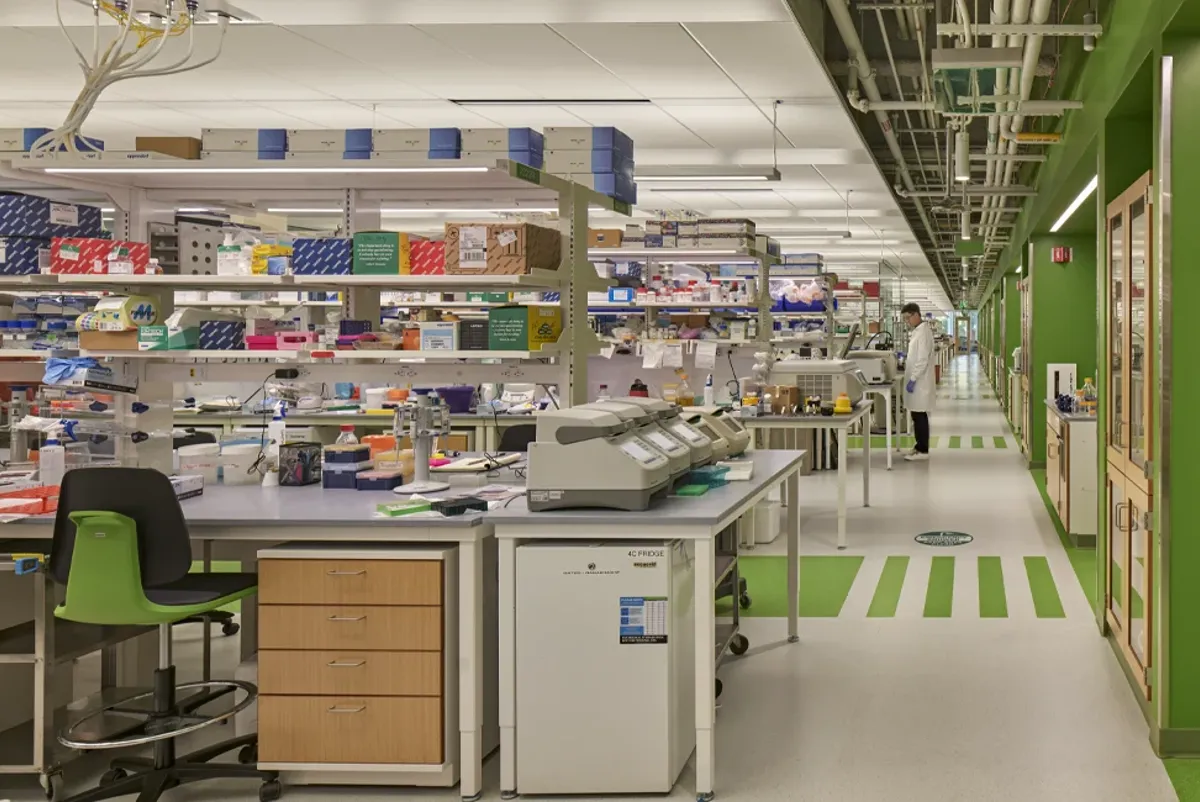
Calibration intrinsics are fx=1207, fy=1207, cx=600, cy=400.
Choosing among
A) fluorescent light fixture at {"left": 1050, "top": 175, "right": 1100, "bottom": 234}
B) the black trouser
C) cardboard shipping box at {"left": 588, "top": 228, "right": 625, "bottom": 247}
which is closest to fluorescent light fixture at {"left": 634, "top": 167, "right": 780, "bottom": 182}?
cardboard shipping box at {"left": 588, "top": 228, "right": 625, "bottom": 247}

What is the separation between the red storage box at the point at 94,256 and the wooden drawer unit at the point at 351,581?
5.60ft

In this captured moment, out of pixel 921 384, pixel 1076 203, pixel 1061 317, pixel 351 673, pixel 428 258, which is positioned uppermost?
pixel 1076 203

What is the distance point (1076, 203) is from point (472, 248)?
23.4ft

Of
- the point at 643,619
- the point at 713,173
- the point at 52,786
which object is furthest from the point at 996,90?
the point at 52,786

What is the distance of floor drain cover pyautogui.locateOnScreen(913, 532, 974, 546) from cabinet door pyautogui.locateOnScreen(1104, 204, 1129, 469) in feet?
8.92

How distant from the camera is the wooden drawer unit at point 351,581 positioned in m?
3.77

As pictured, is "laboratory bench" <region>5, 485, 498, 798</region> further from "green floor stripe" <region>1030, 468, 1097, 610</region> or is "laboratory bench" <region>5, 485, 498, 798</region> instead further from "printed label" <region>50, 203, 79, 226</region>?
"green floor stripe" <region>1030, 468, 1097, 610</region>

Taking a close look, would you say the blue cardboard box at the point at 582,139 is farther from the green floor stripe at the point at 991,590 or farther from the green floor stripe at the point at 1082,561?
the green floor stripe at the point at 1082,561

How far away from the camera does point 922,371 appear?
13508mm

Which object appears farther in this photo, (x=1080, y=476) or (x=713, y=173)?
(x=713, y=173)

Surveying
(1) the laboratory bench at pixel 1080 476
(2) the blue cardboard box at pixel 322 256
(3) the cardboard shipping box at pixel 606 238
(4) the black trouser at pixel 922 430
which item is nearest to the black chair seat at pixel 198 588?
(2) the blue cardboard box at pixel 322 256

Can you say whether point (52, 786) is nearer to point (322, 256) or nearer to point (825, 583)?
point (322, 256)

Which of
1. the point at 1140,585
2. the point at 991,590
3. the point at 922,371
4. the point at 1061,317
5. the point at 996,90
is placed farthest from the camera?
the point at 922,371

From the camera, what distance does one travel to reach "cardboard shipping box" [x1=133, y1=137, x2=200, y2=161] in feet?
16.6
